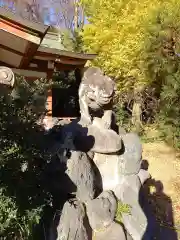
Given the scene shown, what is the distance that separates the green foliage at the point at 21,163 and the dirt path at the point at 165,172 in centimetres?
409

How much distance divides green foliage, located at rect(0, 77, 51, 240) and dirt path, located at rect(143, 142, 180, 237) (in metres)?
4.09

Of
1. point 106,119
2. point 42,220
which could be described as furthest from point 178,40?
point 42,220

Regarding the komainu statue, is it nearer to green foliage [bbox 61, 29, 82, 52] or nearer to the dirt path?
the dirt path

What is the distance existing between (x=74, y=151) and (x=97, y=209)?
1.46 feet

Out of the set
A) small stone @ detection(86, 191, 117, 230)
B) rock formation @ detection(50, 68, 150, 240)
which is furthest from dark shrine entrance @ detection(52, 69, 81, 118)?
small stone @ detection(86, 191, 117, 230)

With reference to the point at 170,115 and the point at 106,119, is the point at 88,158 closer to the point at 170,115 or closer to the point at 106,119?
the point at 106,119

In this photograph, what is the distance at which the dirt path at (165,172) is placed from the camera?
6.36 meters

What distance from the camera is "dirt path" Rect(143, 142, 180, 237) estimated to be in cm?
636

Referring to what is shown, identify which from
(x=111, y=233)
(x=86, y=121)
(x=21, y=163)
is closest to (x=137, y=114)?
(x=86, y=121)

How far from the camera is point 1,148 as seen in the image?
1821mm

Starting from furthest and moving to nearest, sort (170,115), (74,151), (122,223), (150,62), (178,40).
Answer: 1. (170,115)
2. (150,62)
3. (178,40)
4. (122,223)
5. (74,151)

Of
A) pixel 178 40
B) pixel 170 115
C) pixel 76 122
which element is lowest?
pixel 170 115

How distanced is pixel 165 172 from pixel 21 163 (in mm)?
7043

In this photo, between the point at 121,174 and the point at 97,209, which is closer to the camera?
the point at 97,209
